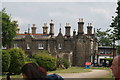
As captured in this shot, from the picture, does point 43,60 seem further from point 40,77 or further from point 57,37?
point 40,77

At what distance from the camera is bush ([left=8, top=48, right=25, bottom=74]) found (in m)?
32.7

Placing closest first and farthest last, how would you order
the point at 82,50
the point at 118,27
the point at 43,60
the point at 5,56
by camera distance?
the point at 5,56 → the point at 43,60 → the point at 118,27 → the point at 82,50

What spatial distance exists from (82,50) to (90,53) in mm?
1863

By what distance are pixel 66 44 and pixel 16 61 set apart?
31.4 meters

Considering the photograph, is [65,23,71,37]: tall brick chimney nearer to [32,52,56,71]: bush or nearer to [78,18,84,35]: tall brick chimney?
[78,18,84,35]: tall brick chimney

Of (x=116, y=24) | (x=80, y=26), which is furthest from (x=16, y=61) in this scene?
(x=80, y=26)

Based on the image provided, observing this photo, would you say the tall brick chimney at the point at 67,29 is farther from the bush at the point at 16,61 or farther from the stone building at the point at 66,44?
the bush at the point at 16,61

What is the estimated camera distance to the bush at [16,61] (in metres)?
32.7

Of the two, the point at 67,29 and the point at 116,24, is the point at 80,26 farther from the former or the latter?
the point at 116,24

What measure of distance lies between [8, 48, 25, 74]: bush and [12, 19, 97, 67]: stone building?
25.9m

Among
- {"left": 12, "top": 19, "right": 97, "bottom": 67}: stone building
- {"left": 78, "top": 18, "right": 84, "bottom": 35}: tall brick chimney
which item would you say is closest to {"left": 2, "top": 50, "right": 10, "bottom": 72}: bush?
{"left": 12, "top": 19, "right": 97, "bottom": 67}: stone building

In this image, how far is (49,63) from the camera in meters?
44.2

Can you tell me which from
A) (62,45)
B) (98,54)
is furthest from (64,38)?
(98,54)

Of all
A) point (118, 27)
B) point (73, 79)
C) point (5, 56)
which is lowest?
point (73, 79)
